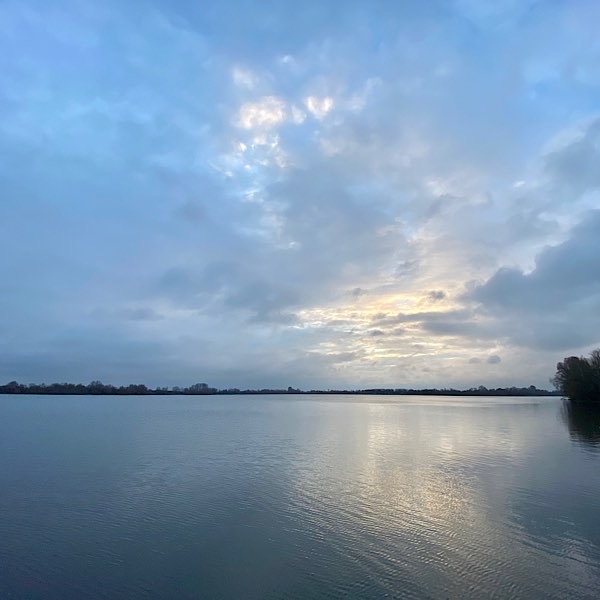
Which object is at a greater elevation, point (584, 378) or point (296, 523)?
point (584, 378)

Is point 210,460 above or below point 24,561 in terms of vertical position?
above

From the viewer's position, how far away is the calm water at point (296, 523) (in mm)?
10086

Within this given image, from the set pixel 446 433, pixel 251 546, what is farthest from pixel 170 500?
pixel 446 433

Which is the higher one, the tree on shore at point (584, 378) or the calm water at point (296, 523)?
the tree on shore at point (584, 378)

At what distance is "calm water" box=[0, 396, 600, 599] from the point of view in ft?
33.1

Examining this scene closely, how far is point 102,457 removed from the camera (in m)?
25.5

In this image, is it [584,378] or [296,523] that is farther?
[584,378]

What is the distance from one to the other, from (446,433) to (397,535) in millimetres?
28470

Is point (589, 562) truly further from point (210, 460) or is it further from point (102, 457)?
point (102, 457)

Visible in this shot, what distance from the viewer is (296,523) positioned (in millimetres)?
14188

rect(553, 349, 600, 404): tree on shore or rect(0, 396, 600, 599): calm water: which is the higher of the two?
rect(553, 349, 600, 404): tree on shore

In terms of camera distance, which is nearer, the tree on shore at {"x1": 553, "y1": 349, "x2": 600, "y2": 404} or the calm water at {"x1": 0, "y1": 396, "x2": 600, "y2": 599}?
the calm water at {"x1": 0, "y1": 396, "x2": 600, "y2": 599}

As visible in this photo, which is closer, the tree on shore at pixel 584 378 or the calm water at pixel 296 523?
the calm water at pixel 296 523

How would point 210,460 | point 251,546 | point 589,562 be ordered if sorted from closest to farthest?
point 589,562 < point 251,546 < point 210,460
